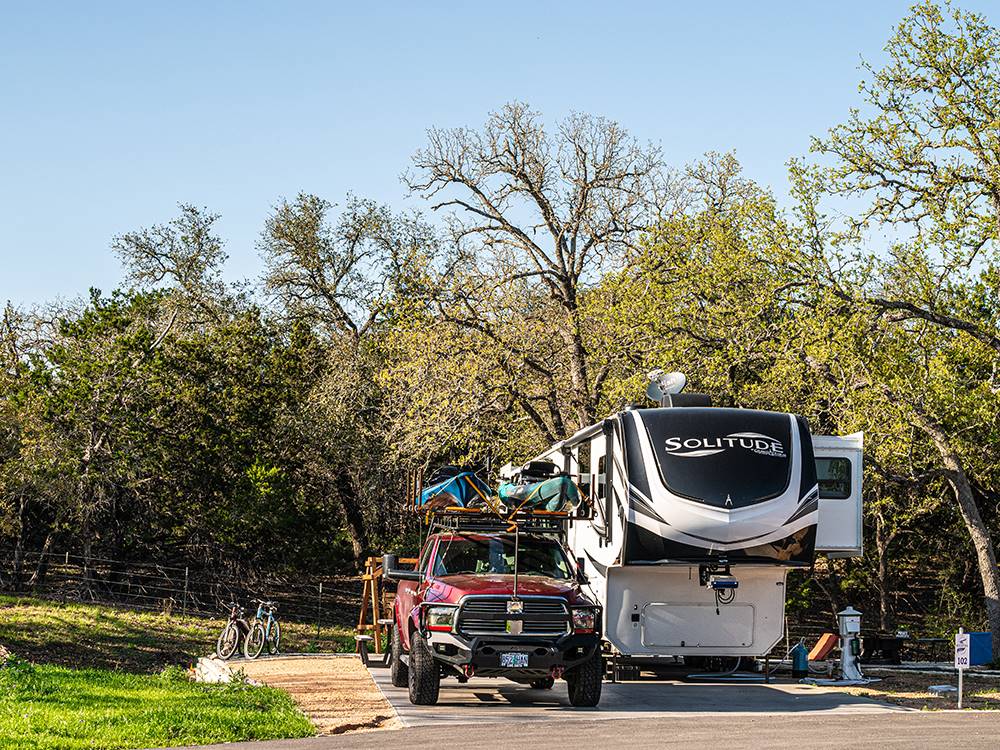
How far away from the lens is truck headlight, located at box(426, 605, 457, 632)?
1311 centimetres

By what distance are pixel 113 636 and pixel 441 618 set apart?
646 inches

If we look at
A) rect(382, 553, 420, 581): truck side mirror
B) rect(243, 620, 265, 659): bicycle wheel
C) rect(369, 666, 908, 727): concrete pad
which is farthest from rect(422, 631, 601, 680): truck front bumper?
rect(243, 620, 265, 659): bicycle wheel

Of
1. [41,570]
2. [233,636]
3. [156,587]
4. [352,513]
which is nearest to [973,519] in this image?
[233,636]

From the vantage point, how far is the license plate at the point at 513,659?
12.9 m

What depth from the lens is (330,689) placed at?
14.9 metres

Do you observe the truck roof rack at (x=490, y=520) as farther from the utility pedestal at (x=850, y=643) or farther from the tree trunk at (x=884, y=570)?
the tree trunk at (x=884, y=570)

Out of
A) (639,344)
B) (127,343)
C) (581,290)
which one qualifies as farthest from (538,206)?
(127,343)

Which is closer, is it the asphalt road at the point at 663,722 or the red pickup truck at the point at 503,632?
the asphalt road at the point at 663,722

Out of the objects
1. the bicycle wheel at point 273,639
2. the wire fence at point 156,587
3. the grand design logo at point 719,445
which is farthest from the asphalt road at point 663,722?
the wire fence at point 156,587

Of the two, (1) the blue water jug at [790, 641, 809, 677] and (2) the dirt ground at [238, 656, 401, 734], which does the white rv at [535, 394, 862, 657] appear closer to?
(1) the blue water jug at [790, 641, 809, 677]

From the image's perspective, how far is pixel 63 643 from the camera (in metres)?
25.8

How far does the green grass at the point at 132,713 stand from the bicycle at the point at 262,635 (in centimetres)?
603

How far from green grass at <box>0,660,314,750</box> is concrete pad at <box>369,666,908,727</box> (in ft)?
4.66

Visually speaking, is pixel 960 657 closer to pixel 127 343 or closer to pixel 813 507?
pixel 813 507
